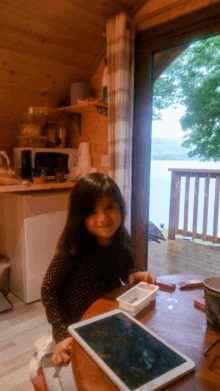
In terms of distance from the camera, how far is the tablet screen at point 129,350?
1.78ft

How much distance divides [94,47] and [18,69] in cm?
65

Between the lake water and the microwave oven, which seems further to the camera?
the lake water

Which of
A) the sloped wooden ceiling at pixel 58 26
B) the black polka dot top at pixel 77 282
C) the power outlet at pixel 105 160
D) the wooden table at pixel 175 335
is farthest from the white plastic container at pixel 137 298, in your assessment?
the sloped wooden ceiling at pixel 58 26

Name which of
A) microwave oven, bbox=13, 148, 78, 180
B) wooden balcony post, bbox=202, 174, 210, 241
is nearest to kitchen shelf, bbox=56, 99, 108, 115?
microwave oven, bbox=13, 148, 78, 180

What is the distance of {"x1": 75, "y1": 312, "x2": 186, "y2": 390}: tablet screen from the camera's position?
0.54 meters

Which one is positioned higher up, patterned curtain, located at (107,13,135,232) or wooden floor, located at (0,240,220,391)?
patterned curtain, located at (107,13,135,232)

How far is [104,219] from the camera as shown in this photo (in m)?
0.96

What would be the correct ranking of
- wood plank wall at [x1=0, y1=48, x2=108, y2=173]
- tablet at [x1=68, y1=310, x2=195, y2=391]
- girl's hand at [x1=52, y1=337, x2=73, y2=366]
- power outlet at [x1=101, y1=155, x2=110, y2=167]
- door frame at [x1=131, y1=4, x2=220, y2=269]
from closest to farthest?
tablet at [x1=68, y1=310, x2=195, y2=391], girl's hand at [x1=52, y1=337, x2=73, y2=366], door frame at [x1=131, y1=4, x2=220, y2=269], wood plank wall at [x1=0, y1=48, x2=108, y2=173], power outlet at [x1=101, y1=155, x2=110, y2=167]

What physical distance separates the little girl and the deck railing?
2.70m

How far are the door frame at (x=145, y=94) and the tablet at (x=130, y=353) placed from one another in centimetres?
151

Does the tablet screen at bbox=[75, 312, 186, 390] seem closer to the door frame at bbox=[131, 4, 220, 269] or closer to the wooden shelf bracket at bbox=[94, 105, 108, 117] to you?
the door frame at bbox=[131, 4, 220, 269]

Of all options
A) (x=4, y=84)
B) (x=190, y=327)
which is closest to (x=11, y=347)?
(x=190, y=327)

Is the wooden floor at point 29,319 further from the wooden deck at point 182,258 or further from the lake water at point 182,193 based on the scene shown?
the lake water at point 182,193

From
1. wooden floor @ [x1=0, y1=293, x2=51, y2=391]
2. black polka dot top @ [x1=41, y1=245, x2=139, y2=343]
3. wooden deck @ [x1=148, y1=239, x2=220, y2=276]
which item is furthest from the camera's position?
wooden deck @ [x1=148, y1=239, x2=220, y2=276]
